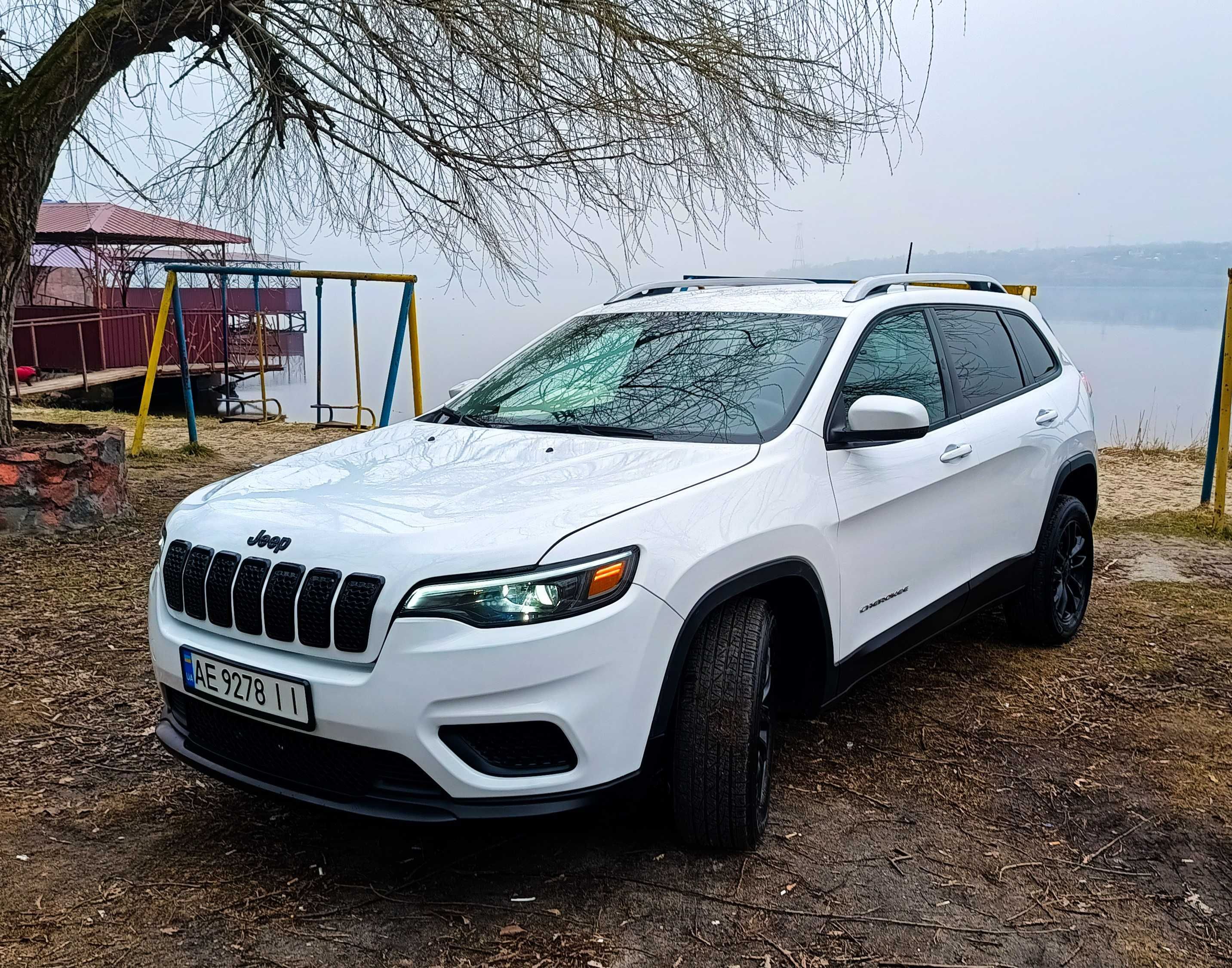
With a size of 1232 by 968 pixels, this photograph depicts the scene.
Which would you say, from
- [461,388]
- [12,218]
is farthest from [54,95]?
[461,388]

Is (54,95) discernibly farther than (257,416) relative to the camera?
No

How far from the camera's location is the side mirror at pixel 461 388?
4035 millimetres

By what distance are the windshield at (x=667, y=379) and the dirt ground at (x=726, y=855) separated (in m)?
1.16

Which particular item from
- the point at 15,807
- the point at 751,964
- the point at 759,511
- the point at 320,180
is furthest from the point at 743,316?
the point at 320,180

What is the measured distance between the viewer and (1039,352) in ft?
15.6

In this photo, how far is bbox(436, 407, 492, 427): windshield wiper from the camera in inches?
141

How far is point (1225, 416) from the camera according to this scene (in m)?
7.38

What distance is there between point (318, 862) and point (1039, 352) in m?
3.64

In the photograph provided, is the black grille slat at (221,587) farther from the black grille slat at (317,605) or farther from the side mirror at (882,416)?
the side mirror at (882,416)

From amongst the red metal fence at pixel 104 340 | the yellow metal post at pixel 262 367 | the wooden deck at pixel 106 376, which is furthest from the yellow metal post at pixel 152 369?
the red metal fence at pixel 104 340

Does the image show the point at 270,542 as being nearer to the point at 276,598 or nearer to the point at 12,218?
the point at 276,598

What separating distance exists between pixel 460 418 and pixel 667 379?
29.6 inches

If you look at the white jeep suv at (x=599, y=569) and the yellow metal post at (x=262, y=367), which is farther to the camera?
the yellow metal post at (x=262, y=367)

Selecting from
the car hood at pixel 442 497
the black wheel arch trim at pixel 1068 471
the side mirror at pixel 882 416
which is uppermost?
the side mirror at pixel 882 416
